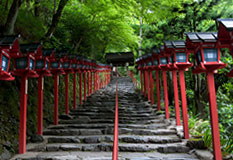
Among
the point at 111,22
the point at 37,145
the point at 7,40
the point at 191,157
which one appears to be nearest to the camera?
the point at 7,40

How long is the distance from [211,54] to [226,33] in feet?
2.52

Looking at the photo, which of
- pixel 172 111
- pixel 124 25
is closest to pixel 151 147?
pixel 172 111

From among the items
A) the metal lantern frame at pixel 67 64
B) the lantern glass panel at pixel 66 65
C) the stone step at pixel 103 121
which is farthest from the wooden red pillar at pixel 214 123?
the lantern glass panel at pixel 66 65

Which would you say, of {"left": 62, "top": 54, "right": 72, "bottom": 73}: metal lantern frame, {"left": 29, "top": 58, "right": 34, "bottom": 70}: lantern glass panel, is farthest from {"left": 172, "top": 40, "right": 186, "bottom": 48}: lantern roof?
{"left": 62, "top": 54, "right": 72, "bottom": 73}: metal lantern frame

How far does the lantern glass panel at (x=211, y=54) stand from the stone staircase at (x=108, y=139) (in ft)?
8.49

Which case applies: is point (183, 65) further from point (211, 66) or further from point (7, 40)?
point (7, 40)

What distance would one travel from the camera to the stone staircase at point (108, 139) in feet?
16.6

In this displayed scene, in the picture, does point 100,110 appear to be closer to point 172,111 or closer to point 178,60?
point 172,111

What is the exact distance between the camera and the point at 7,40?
3.65m

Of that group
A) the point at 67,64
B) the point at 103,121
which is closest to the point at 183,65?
the point at 103,121

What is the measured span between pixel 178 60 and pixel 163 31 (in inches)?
171

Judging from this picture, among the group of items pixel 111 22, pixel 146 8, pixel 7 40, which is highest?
pixel 111 22

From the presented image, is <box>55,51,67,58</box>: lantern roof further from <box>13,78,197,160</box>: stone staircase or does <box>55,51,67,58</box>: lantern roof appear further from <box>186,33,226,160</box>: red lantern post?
<box>186,33,226,160</box>: red lantern post

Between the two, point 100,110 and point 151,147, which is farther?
point 100,110
